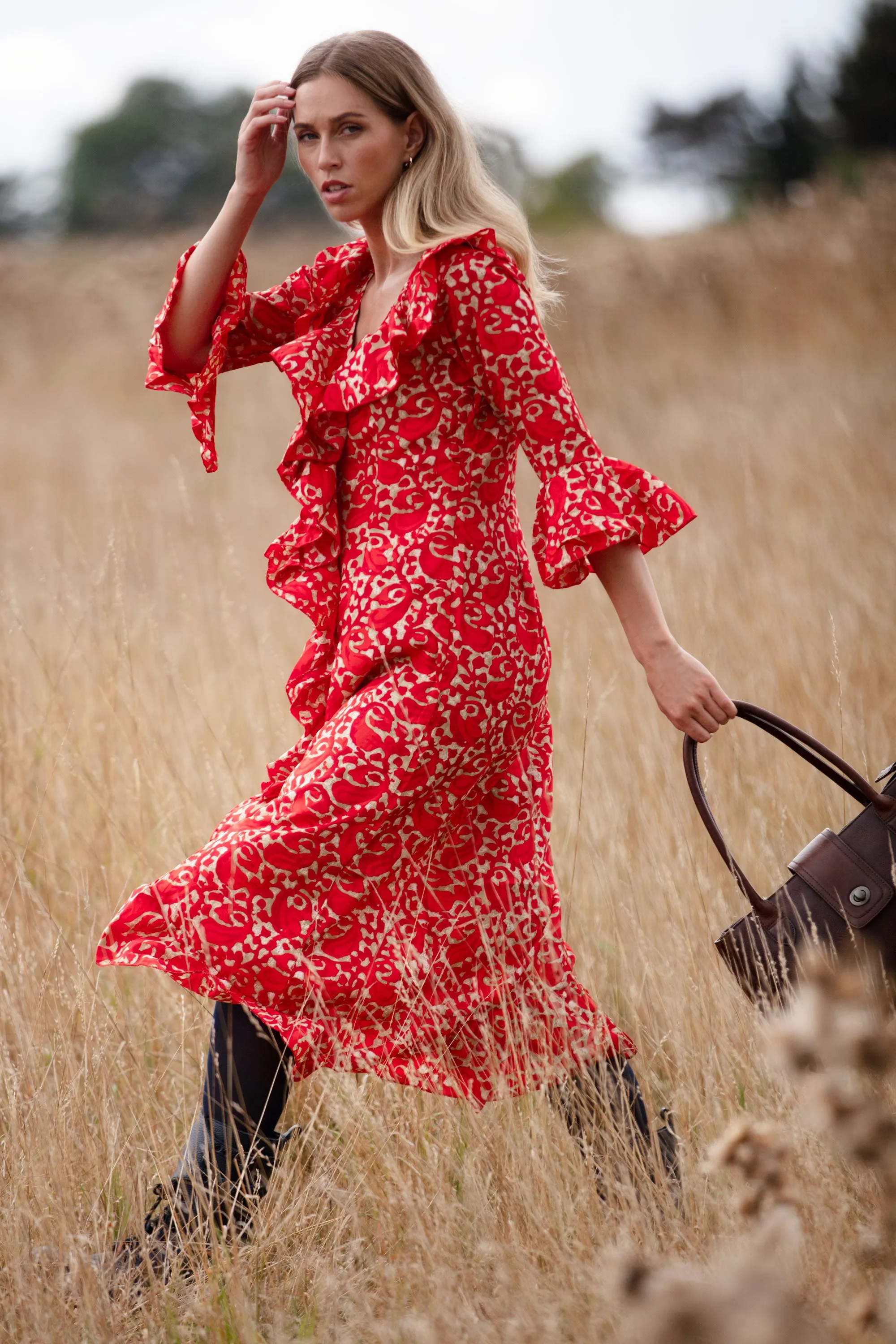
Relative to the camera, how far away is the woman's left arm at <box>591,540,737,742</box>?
5.22ft

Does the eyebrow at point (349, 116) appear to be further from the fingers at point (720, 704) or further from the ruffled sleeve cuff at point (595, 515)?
the fingers at point (720, 704)

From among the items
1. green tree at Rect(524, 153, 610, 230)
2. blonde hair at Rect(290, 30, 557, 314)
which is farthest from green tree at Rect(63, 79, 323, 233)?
blonde hair at Rect(290, 30, 557, 314)

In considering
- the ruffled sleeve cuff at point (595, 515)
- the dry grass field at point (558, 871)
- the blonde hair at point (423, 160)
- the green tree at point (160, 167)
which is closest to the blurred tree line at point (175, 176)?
the green tree at point (160, 167)

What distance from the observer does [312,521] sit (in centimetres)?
177

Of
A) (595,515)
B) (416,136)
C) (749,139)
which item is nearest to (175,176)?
(749,139)

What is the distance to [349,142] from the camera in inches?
68.0

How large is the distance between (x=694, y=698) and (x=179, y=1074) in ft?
4.23

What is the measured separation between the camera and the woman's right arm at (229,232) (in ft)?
5.88

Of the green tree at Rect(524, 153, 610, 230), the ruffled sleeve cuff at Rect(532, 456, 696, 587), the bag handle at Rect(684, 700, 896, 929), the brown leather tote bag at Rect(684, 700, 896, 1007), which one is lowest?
the brown leather tote bag at Rect(684, 700, 896, 1007)

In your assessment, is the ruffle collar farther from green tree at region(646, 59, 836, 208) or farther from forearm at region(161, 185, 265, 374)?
green tree at region(646, 59, 836, 208)

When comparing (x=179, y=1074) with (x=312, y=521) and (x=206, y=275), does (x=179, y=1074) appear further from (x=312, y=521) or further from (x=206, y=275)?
(x=206, y=275)

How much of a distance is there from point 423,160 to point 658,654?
2.72 ft

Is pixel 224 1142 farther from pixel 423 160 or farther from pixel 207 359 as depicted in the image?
pixel 423 160

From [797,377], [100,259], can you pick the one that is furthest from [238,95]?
[797,377]
